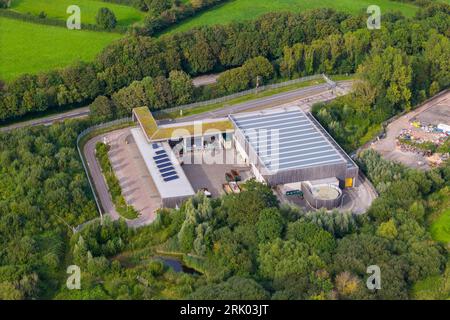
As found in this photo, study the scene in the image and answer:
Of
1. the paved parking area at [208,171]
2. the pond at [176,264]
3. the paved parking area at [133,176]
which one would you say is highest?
the paved parking area at [133,176]

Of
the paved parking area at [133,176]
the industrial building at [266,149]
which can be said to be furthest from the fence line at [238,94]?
the paved parking area at [133,176]

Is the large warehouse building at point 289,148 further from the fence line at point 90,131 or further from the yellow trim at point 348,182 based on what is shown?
the fence line at point 90,131

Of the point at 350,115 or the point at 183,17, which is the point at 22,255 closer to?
the point at 350,115

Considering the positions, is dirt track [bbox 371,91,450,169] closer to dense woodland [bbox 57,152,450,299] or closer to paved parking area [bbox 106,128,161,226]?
dense woodland [bbox 57,152,450,299]

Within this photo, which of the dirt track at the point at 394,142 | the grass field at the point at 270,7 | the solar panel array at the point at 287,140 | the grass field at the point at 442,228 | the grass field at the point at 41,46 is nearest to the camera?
the grass field at the point at 442,228

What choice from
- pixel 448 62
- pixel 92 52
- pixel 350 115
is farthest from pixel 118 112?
pixel 448 62

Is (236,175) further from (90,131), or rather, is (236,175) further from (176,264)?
(90,131)

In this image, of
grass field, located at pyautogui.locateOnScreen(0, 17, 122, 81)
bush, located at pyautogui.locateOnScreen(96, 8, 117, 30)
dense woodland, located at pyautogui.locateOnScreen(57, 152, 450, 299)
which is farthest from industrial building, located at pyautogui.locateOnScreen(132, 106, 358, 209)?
bush, located at pyautogui.locateOnScreen(96, 8, 117, 30)
